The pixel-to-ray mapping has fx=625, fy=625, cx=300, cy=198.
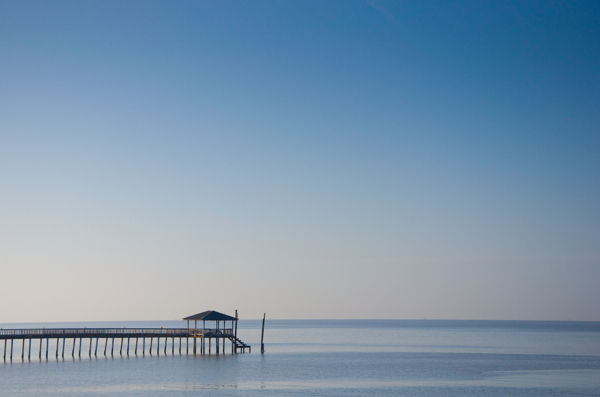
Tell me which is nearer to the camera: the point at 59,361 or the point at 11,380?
the point at 11,380

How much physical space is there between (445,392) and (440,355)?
121 ft

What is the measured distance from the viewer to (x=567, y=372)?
5831cm

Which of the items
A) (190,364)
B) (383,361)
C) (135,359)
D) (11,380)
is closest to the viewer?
(11,380)

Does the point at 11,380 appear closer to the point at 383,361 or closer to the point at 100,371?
the point at 100,371

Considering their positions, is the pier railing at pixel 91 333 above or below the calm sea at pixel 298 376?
above

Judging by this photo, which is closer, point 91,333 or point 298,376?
point 298,376

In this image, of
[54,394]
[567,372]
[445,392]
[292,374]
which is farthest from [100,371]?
[567,372]

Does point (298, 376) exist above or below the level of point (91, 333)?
below

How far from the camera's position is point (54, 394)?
43.2 m

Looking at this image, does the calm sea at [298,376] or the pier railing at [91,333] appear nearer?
the calm sea at [298,376]

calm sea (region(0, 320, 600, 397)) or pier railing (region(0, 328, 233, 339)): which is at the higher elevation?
pier railing (region(0, 328, 233, 339))

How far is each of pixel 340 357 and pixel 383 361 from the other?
7.24 m

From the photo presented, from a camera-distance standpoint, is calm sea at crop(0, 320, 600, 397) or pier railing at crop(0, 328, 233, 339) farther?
pier railing at crop(0, 328, 233, 339)

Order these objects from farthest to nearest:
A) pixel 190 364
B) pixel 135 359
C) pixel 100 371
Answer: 1. pixel 135 359
2. pixel 190 364
3. pixel 100 371
